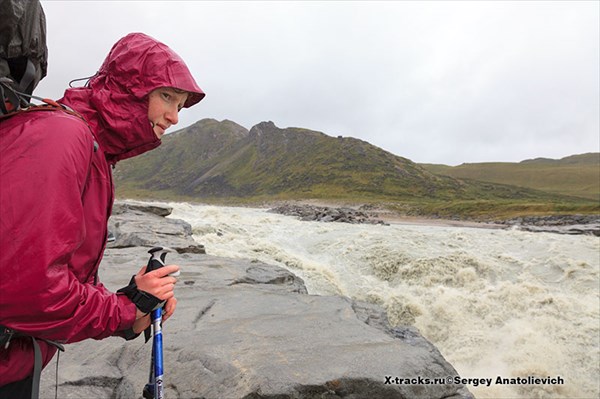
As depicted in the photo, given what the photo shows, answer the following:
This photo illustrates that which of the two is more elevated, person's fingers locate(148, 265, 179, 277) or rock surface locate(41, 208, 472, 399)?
person's fingers locate(148, 265, 179, 277)

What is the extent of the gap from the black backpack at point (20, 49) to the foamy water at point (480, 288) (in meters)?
5.19

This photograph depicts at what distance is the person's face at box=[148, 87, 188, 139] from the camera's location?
2586mm

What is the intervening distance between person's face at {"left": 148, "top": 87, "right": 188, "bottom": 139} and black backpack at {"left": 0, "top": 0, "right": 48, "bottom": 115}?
650mm

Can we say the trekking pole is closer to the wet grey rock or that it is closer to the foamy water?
the foamy water

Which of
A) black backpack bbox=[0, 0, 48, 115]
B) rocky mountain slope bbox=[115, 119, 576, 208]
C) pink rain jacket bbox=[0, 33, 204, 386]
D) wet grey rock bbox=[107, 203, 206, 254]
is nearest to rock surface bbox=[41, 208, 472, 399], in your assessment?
pink rain jacket bbox=[0, 33, 204, 386]

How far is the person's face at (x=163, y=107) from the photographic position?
102 inches

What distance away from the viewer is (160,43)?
263 cm

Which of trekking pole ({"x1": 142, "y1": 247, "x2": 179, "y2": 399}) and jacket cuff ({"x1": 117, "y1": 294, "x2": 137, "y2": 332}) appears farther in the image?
trekking pole ({"x1": 142, "y1": 247, "x2": 179, "y2": 399})

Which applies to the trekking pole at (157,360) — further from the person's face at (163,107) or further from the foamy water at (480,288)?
the foamy water at (480,288)

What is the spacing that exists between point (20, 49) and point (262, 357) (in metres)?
4.64

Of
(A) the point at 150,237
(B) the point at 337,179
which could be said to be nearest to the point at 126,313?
(A) the point at 150,237

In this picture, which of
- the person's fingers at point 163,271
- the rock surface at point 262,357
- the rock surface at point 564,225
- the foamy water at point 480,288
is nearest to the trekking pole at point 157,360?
the person's fingers at point 163,271

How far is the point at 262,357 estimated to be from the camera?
5.33 metres

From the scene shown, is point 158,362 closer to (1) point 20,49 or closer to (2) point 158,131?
(2) point 158,131
